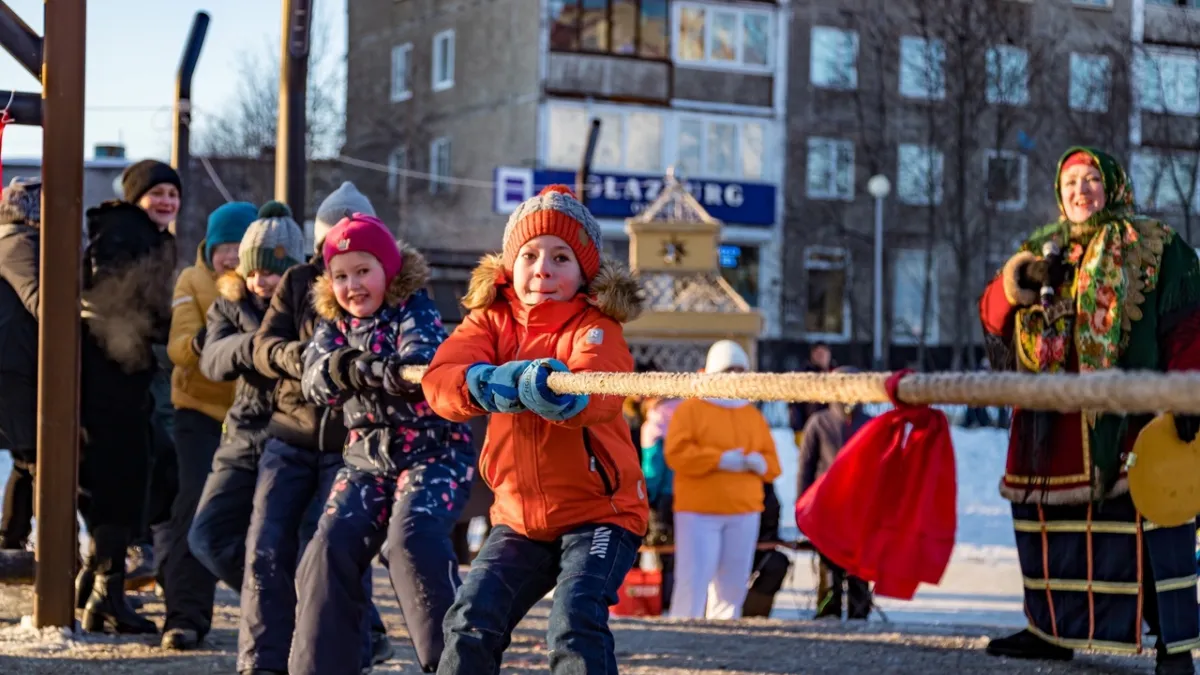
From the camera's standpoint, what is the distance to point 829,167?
41562mm

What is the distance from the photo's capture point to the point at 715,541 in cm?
983

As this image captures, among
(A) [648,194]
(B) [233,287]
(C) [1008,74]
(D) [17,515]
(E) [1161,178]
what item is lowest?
(D) [17,515]

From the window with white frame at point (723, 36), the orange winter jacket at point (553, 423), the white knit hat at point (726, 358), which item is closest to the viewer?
the orange winter jacket at point (553, 423)

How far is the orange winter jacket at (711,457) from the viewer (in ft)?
32.1

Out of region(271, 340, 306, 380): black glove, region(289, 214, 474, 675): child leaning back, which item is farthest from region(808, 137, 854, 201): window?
region(289, 214, 474, 675): child leaning back

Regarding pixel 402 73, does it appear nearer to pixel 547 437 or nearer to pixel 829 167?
pixel 829 167

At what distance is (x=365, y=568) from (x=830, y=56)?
124 feet

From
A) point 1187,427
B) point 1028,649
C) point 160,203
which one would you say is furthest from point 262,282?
point 1187,427

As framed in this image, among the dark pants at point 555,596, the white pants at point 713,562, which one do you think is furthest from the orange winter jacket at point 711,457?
the dark pants at point 555,596

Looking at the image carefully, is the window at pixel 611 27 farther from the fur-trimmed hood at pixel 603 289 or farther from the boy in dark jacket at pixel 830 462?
the fur-trimmed hood at pixel 603 289

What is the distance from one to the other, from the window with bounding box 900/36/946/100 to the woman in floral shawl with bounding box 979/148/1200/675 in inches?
1148

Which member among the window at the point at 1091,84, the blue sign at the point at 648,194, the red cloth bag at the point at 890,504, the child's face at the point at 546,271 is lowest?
the red cloth bag at the point at 890,504

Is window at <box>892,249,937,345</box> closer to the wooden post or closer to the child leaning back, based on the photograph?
the wooden post

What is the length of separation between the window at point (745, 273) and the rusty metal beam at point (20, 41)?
107ft
